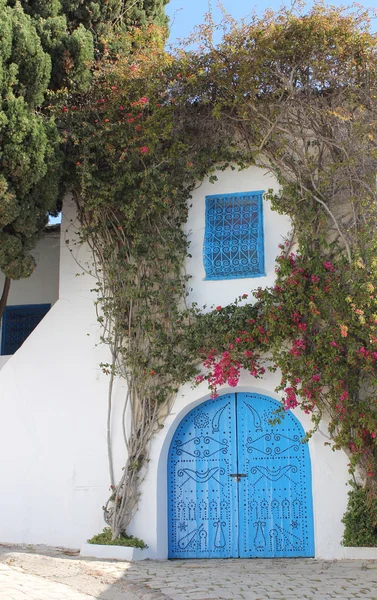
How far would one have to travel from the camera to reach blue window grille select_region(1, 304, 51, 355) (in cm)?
1120

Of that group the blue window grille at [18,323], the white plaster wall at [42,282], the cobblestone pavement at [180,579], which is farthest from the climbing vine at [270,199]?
the blue window grille at [18,323]

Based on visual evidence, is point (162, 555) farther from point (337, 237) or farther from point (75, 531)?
point (337, 237)

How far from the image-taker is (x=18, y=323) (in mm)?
11305

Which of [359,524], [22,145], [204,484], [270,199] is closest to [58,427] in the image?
[204,484]

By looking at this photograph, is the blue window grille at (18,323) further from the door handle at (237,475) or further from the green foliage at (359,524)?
the green foliage at (359,524)

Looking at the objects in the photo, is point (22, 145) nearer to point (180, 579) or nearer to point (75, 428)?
point (75, 428)

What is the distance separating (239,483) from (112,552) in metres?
1.66

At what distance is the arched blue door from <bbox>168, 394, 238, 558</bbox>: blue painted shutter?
0.04 feet

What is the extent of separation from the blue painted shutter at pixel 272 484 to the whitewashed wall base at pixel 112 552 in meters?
1.25

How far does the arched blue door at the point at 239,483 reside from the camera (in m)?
8.14

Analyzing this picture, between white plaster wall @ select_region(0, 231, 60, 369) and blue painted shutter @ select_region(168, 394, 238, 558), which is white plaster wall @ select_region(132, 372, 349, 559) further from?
white plaster wall @ select_region(0, 231, 60, 369)

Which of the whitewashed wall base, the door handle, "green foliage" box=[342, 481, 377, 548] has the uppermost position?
the door handle

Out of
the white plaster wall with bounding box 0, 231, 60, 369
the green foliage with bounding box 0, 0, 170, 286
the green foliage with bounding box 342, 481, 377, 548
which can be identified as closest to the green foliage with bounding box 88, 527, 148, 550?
the green foliage with bounding box 342, 481, 377, 548

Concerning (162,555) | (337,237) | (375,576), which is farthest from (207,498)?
(337,237)
